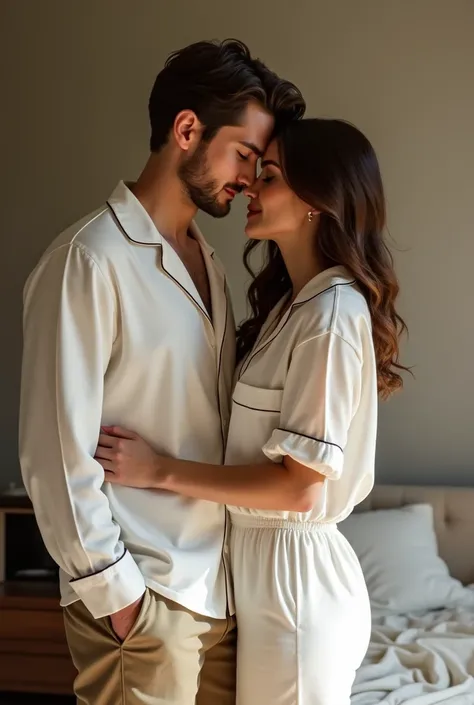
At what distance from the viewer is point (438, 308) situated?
2.95 metres

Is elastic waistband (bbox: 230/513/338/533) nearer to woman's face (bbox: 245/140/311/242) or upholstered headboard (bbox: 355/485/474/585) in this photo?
woman's face (bbox: 245/140/311/242)

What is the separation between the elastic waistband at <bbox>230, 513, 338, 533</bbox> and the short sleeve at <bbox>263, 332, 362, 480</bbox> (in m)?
0.15

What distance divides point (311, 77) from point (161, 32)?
0.60 metres

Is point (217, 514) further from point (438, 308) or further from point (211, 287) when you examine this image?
point (438, 308)

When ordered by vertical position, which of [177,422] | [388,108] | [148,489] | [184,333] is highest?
[388,108]

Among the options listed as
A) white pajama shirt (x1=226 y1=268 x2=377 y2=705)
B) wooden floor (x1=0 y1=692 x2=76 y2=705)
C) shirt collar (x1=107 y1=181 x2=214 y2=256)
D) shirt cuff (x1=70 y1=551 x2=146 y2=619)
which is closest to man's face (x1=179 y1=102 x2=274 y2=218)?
shirt collar (x1=107 y1=181 x2=214 y2=256)

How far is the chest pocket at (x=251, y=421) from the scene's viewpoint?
1391mm

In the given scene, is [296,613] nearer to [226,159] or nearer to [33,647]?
[226,159]

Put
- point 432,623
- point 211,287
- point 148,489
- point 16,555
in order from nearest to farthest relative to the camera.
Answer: point 148,489
point 211,287
point 432,623
point 16,555

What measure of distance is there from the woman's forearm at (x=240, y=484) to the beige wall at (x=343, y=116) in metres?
1.64

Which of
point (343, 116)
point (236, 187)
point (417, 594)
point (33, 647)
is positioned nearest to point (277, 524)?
point (236, 187)

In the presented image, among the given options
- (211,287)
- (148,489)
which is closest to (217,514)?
(148,489)

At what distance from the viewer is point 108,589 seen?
1.24 m

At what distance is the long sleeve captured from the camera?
1249mm
